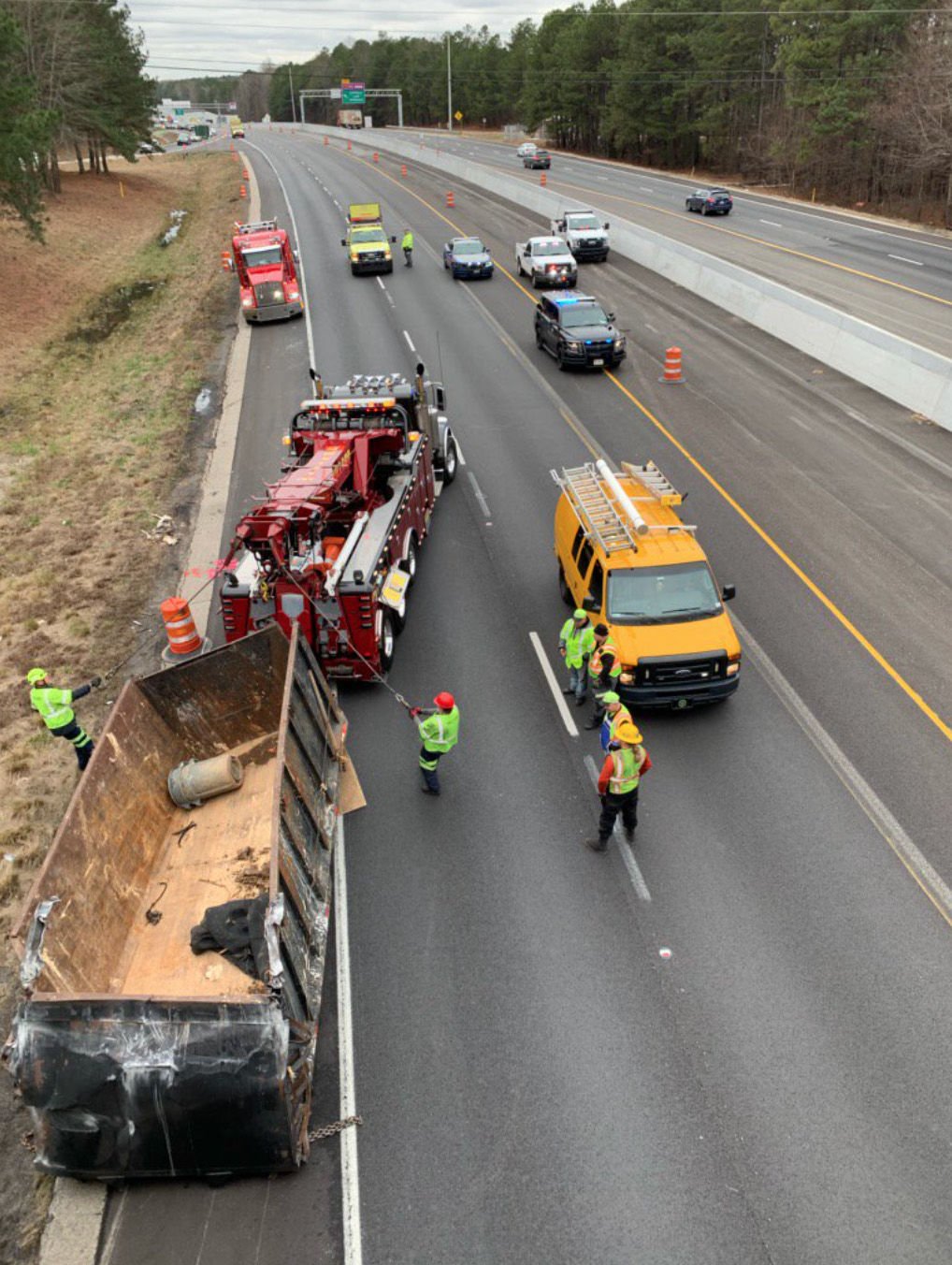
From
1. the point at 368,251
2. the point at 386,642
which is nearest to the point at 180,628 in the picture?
the point at 386,642

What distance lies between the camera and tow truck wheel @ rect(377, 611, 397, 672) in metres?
12.2

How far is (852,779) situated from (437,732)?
16.4 ft

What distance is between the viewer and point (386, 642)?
40.5ft

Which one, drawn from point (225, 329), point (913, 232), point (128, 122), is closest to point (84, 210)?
point (128, 122)

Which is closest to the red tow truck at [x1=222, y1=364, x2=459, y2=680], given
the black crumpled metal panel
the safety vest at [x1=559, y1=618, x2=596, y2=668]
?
the safety vest at [x1=559, y1=618, x2=596, y2=668]

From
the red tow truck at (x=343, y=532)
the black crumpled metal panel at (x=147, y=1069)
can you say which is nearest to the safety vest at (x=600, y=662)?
the red tow truck at (x=343, y=532)

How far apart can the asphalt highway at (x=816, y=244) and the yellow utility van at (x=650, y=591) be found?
A: 682 inches

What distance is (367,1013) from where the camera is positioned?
7793 millimetres

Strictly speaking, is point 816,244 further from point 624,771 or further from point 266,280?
point 624,771

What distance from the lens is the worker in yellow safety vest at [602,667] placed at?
10625mm

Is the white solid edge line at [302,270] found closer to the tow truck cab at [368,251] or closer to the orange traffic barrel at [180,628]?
the tow truck cab at [368,251]

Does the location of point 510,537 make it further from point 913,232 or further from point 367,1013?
point 913,232

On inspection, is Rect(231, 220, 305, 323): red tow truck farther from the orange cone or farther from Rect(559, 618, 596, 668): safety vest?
Rect(559, 618, 596, 668): safety vest

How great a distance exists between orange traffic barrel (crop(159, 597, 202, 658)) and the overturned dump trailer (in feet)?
8.98
